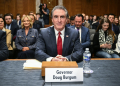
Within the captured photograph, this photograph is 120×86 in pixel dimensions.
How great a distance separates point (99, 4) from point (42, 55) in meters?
12.4

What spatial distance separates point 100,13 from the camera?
1354 cm

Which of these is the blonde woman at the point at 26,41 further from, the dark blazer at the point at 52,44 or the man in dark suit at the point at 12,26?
the dark blazer at the point at 52,44

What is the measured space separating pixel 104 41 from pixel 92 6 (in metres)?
10.3

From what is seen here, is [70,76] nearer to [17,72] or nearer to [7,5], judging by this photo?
[17,72]

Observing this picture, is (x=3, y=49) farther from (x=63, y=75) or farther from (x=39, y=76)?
(x=63, y=75)

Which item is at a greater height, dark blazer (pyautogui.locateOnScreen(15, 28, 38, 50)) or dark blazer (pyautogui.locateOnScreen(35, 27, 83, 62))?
dark blazer (pyautogui.locateOnScreen(35, 27, 83, 62))

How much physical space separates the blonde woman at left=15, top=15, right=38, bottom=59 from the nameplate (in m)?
2.56

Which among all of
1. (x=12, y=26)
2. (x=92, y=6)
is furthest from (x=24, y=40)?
(x=92, y=6)

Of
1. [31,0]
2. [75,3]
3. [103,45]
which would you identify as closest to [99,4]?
[75,3]

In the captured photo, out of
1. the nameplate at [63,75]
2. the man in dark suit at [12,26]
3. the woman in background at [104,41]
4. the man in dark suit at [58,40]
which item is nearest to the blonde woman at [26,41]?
the man in dark suit at [12,26]

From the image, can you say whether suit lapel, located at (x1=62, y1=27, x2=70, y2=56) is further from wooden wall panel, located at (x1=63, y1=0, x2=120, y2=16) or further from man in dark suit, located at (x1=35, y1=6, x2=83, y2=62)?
wooden wall panel, located at (x1=63, y1=0, x2=120, y2=16)

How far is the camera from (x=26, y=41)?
13.3 feet

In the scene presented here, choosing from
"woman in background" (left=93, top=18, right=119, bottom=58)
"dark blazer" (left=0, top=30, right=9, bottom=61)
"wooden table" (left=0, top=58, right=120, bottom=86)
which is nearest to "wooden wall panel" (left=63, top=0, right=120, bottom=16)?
"woman in background" (left=93, top=18, right=119, bottom=58)

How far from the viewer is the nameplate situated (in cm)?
133
